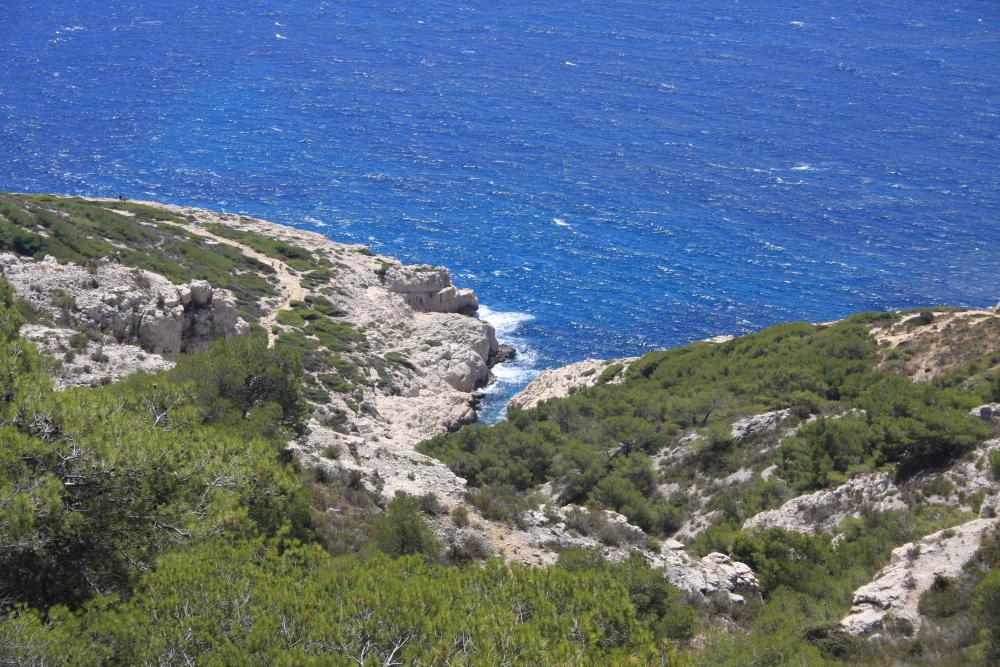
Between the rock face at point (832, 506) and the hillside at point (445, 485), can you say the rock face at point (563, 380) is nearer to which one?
the hillside at point (445, 485)

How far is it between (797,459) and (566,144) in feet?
245

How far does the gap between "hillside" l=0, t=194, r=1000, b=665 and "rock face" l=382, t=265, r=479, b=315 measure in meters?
5.97

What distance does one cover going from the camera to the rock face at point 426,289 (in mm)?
65000

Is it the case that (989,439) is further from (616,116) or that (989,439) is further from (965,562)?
(616,116)

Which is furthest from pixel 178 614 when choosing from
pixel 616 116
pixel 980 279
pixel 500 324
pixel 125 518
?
pixel 616 116

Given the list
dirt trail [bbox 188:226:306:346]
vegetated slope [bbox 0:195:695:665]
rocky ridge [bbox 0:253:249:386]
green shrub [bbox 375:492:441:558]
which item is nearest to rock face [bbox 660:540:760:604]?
vegetated slope [bbox 0:195:695:665]

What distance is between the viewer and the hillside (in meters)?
15.5

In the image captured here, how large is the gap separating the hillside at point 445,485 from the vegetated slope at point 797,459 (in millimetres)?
126

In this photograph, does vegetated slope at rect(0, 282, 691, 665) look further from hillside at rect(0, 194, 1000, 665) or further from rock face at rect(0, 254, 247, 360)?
rock face at rect(0, 254, 247, 360)

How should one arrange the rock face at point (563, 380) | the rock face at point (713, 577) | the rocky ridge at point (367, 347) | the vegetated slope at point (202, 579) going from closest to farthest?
the vegetated slope at point (202, 579) → the rock face at point (713, 577) → the rocky ridge at point (367, 347) → the rock face at point (563, 380)

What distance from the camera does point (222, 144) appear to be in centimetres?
9831

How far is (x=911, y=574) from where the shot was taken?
21.3 meters

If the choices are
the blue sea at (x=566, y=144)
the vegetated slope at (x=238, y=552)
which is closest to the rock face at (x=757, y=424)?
the vegetated slope at (x=238, y=552)

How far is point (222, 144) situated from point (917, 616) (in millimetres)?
91993
